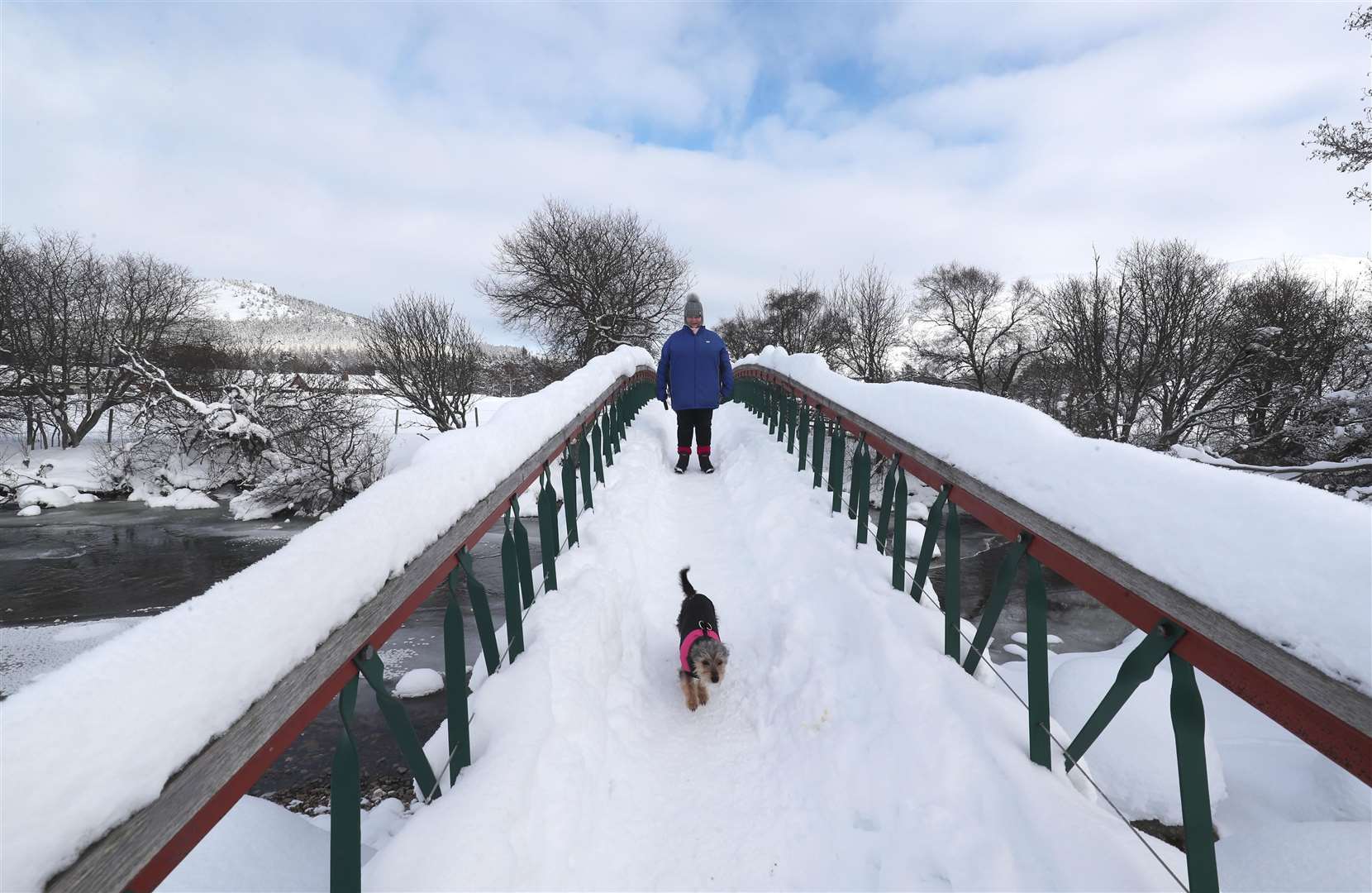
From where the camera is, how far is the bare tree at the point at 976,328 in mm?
30734

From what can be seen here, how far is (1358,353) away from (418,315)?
3350cm

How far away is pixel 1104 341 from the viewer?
24266mm

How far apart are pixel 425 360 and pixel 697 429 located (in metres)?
27.4

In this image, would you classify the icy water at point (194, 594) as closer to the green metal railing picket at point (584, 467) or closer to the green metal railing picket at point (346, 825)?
the green metal railing picket at point (584, 467)

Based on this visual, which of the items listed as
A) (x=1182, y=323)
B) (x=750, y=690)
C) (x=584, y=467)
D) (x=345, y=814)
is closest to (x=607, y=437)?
(x=584, y=467)

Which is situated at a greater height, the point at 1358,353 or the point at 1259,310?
the point at 1259,310

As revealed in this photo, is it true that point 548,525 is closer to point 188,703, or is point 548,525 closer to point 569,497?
point 569,497

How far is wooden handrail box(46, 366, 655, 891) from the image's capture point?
689mm

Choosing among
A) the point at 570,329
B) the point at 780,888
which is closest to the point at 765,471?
the point at 780,888

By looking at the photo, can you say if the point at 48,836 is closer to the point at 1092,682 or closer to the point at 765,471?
the point at 1092,682

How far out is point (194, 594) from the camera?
40.0 ft

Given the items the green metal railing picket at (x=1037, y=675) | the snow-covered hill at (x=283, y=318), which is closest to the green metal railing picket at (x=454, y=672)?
the green metal railing picket at (x=1037, y=675)

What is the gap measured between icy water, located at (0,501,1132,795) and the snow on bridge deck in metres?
3.50

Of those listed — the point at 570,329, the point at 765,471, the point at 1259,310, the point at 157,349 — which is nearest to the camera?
the point at 765,471
